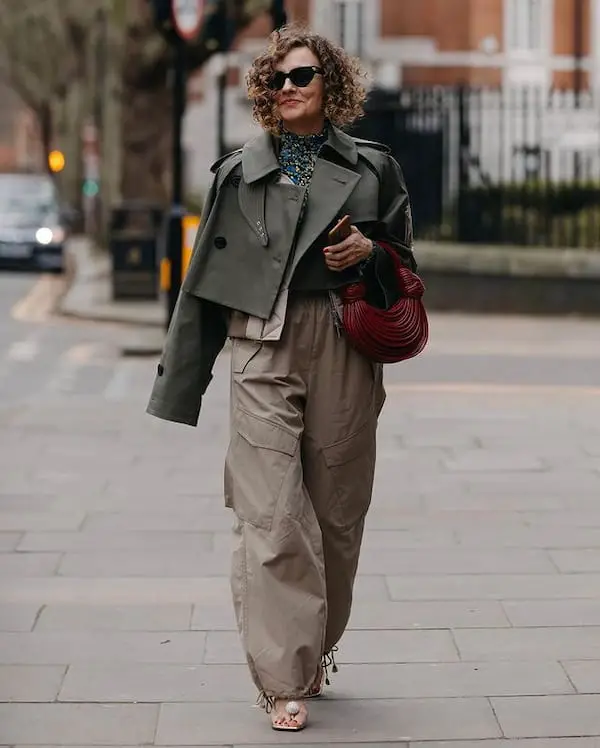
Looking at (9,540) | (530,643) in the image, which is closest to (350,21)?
(9,540)

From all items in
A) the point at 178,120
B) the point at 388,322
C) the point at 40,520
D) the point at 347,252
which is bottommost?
the point at 40,520

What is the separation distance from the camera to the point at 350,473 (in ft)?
14.9

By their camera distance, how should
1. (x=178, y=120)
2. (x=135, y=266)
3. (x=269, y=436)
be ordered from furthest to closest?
(x=135, y=266)
(x=178, y=120)
(x=269, y=436)

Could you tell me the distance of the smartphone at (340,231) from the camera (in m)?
4.34

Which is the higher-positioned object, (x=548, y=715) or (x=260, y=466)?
(x=260, y=466)

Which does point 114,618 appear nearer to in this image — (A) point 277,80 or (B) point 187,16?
(A) point 277,80

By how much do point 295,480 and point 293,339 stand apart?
36 centimetres

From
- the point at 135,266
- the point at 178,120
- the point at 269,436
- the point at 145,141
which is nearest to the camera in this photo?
the point at 269,436

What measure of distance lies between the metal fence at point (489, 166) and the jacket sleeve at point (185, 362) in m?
12.8

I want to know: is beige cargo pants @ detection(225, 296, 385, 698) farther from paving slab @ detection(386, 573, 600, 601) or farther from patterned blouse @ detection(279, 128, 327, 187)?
paving slab @ detection(386, 573, 600, 601)

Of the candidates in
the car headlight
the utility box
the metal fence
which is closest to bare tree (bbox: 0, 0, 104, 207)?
the car headlight

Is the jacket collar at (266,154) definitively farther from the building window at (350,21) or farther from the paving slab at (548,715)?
the building window at (350,21)

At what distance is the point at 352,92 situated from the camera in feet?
14.8

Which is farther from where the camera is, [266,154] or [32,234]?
[32,234]
